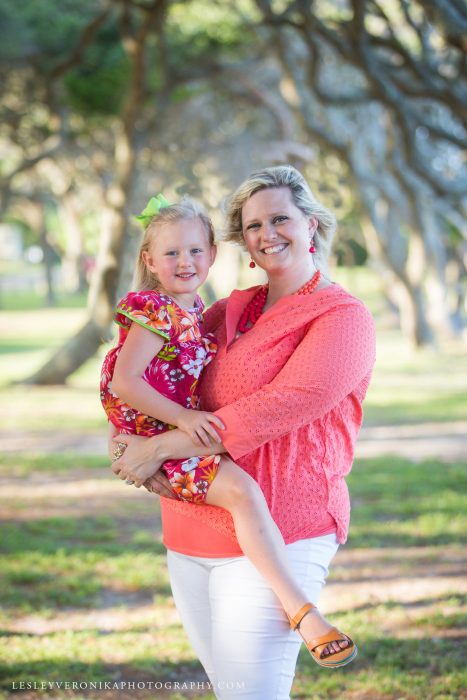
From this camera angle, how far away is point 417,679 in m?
4.56

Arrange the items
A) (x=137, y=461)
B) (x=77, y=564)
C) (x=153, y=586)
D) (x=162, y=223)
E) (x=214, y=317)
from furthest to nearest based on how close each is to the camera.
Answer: (x=77, y=564) < (x=153, y=586) < (x=214, y=317) < (x=162, y=223) < (x=137, y=461)

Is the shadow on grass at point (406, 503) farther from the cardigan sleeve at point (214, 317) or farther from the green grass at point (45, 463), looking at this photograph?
the cardigan sleeve at point (214, 317)

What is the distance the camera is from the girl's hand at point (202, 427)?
274cm

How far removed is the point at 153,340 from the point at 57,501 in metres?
5.92

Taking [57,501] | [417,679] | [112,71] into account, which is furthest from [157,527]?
[112,71]

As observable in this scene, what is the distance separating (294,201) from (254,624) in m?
1.23

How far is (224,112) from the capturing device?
1758 cm

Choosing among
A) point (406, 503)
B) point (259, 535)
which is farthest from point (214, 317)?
point (406, 503)

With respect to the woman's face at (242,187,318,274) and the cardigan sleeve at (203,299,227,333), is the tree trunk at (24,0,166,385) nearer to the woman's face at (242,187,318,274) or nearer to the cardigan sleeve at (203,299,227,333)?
the cardigan sleeve at (203,299,227,333)

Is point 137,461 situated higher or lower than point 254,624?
higher

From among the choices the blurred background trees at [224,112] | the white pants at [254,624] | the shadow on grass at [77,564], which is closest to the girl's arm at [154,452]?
the white pants at [254,624]

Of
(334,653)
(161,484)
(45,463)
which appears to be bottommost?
(45,463)

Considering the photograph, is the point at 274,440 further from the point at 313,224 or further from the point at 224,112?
the point at 224,112

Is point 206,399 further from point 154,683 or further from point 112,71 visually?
point 112,71
